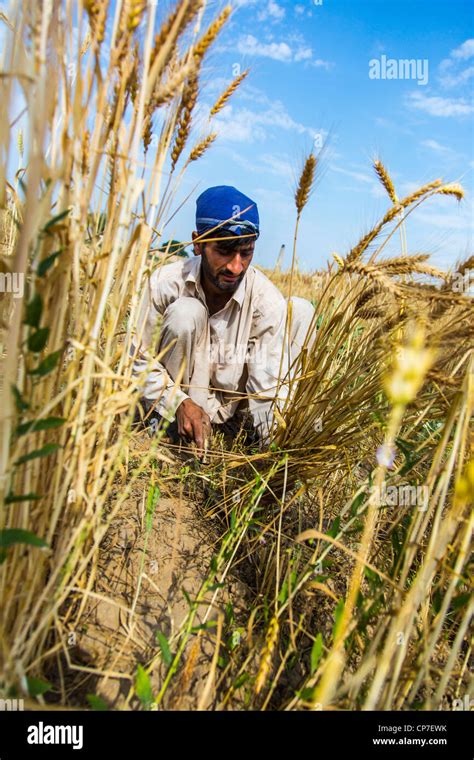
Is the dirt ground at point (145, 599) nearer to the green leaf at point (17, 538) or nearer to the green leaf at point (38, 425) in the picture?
the green leaf at point (17, 538)

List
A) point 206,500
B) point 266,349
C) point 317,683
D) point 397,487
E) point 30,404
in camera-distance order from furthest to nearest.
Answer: point 266,349
point 206,500
point 397,487
point 317,683
point 30,404

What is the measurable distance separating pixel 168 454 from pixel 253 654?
976 millimetres

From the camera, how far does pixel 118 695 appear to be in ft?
2.76

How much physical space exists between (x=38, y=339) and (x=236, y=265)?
54.1 inches

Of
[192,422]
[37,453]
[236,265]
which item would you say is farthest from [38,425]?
[236,265]

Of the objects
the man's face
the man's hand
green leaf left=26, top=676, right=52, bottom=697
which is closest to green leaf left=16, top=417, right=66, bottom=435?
green leaf left=26, top=676, right=52, bottom=697

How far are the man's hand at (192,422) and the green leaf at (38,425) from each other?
110 centimetres

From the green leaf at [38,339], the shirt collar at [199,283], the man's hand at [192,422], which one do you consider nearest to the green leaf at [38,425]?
the green leaf at [38,339]

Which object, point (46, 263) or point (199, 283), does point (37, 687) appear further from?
point (199, 283)

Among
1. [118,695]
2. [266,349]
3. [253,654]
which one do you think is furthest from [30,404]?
[266,349]

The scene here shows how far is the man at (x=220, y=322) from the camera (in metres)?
1.97

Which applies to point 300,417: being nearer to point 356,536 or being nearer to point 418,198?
point 356,536

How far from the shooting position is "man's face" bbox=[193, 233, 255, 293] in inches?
74.7

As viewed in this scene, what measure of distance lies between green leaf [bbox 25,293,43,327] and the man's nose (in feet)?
4.46
